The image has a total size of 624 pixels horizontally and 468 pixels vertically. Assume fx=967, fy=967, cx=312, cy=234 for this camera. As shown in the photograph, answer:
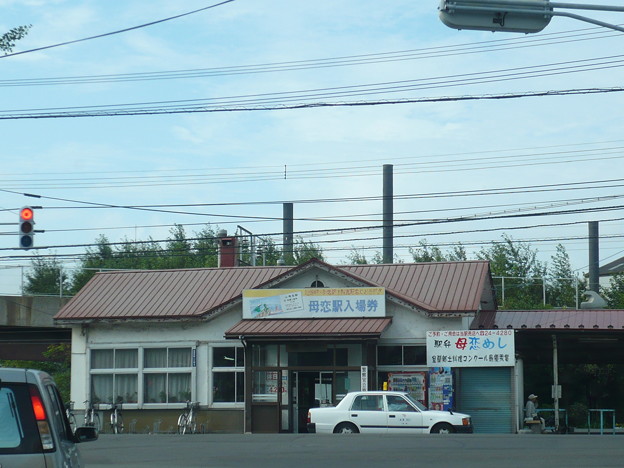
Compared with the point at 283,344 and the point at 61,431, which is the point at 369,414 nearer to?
the point at 283,344

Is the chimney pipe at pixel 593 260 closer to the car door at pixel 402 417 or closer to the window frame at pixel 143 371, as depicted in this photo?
the window frame at pixel 143 371

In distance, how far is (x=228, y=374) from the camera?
115 feet

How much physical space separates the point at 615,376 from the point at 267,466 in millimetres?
33477

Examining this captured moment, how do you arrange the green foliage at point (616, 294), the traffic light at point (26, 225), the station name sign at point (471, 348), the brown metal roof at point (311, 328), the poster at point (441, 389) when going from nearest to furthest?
the traffic light at point (26, 225), the station name sign at point (471, 348), the poster at point (441, 389), the brown metal roof at point (311, 328), the green foliage at point (616, 294)

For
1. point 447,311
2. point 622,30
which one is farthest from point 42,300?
point 622,30

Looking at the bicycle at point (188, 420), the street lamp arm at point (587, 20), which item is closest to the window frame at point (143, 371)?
the bicycle at point (188, 420)

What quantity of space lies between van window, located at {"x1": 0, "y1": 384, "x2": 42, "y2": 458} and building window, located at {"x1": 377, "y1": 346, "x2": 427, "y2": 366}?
86.5ft

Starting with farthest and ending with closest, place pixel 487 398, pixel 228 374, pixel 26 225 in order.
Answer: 1. pixel 228 374
2. pixel 487 398
3. pixel 26 225

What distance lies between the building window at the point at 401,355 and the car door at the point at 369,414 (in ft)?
19.8

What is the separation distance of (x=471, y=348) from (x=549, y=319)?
4548mm

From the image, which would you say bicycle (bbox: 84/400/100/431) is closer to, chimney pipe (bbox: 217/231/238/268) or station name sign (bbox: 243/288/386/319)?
station name sign (bbox: 243/288/386/319)

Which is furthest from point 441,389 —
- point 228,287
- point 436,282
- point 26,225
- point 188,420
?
point 26,225

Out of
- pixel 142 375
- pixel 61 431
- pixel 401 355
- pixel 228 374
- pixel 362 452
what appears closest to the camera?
pixel 61 431

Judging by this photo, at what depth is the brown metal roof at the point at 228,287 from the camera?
3372 centimetres
